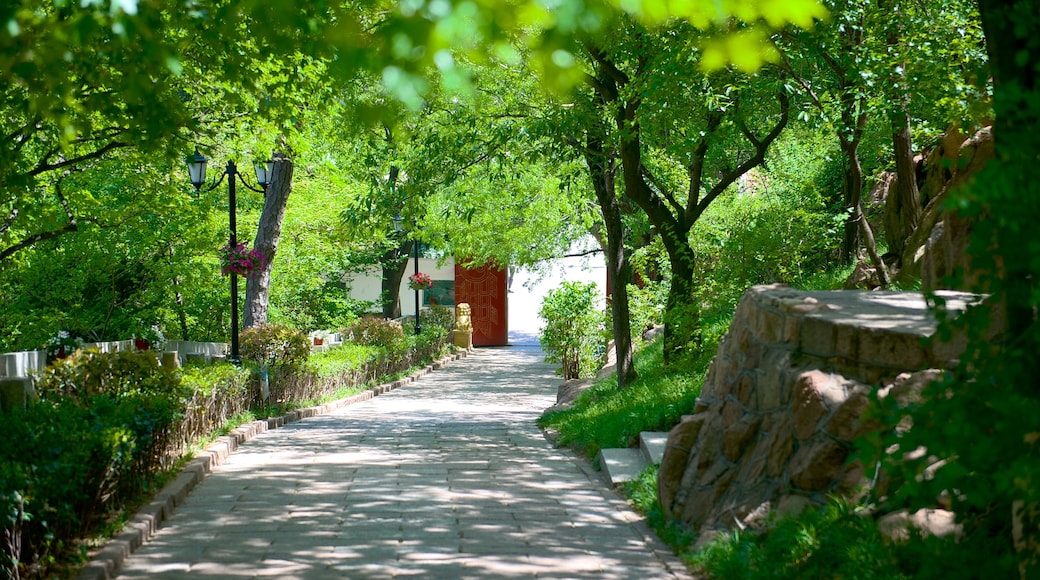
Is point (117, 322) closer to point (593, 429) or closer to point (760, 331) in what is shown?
point (593, 429)

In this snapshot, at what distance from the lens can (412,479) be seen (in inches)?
387

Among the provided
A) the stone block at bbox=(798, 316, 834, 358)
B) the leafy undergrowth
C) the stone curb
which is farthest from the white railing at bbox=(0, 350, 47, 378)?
the stone block at bbox=(798, 316, 834, 358)

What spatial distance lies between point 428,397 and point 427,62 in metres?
20.1

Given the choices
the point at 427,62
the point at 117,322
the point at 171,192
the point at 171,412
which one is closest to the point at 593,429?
the point at 171,412

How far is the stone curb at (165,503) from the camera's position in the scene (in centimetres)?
627

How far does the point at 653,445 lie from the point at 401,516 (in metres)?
3.04

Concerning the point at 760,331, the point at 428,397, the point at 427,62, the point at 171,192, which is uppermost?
the point at 171,192

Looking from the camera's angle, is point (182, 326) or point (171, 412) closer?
point (171, 412)

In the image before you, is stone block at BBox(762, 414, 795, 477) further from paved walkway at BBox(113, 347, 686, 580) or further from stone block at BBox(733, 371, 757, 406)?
paved walkway at BBox(113, 347, 686, 580)

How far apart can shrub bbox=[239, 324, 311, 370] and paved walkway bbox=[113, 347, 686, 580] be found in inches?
99.2

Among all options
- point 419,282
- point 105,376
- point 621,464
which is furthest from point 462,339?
point 105,376

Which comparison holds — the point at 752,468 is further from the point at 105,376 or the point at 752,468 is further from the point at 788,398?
the point at 105,376

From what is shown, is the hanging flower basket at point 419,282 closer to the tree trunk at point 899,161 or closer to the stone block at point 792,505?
the tree trunk at point 899,161

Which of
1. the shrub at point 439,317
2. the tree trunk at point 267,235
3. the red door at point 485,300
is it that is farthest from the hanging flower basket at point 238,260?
the red door at point 485,300
